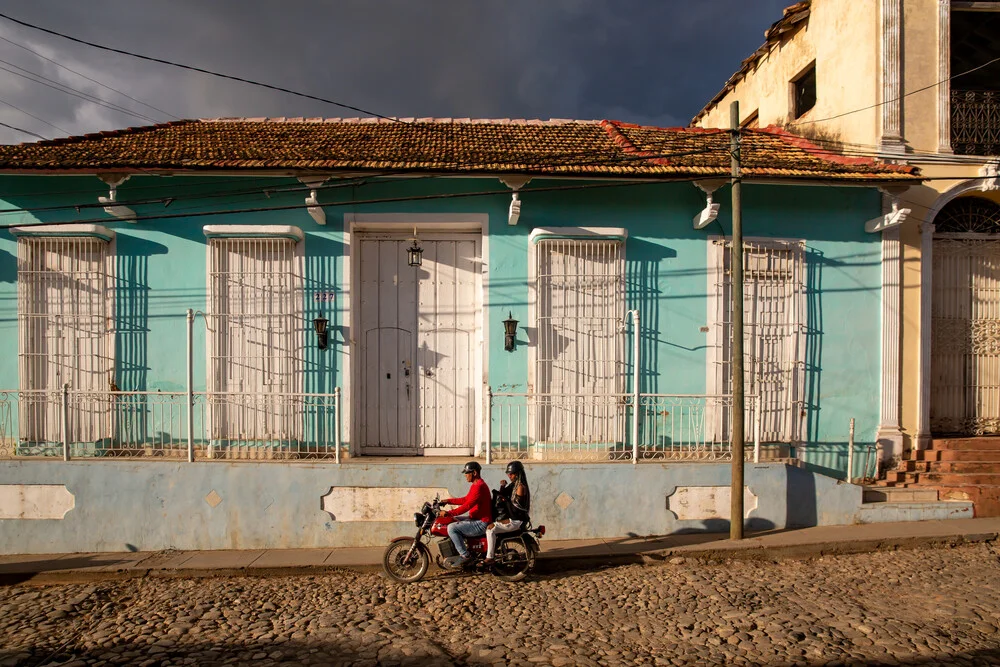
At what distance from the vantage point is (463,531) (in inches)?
223

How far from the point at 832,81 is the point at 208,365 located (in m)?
9.29

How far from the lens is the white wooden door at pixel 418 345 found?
25.9 feet

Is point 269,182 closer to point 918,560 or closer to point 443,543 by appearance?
point 443,543

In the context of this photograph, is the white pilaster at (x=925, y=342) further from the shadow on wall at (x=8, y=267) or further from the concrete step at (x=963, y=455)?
the shadow on wall at (x=8, y=267)

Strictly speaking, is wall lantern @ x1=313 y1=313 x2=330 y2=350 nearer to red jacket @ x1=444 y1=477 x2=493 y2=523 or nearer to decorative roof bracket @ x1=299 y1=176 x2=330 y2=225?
decorative roof bracket @ x1=299 y1=176 x2=330 y2=225

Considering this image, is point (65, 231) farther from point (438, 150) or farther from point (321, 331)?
point (438, 150)

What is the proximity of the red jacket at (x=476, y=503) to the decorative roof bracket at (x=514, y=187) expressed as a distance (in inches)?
129

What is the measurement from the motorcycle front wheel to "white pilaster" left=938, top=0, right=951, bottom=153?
8102mm

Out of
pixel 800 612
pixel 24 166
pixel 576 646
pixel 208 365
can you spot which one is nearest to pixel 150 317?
pixel 208 365

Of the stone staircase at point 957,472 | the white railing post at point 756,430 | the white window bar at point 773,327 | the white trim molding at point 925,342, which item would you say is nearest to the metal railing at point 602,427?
the white railing post at point 756,430

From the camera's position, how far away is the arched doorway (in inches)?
327

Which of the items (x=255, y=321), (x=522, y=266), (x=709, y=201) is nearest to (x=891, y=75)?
(x=709, y=201)

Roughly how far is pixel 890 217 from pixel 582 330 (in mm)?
3928

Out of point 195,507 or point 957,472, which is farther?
point 957,472
